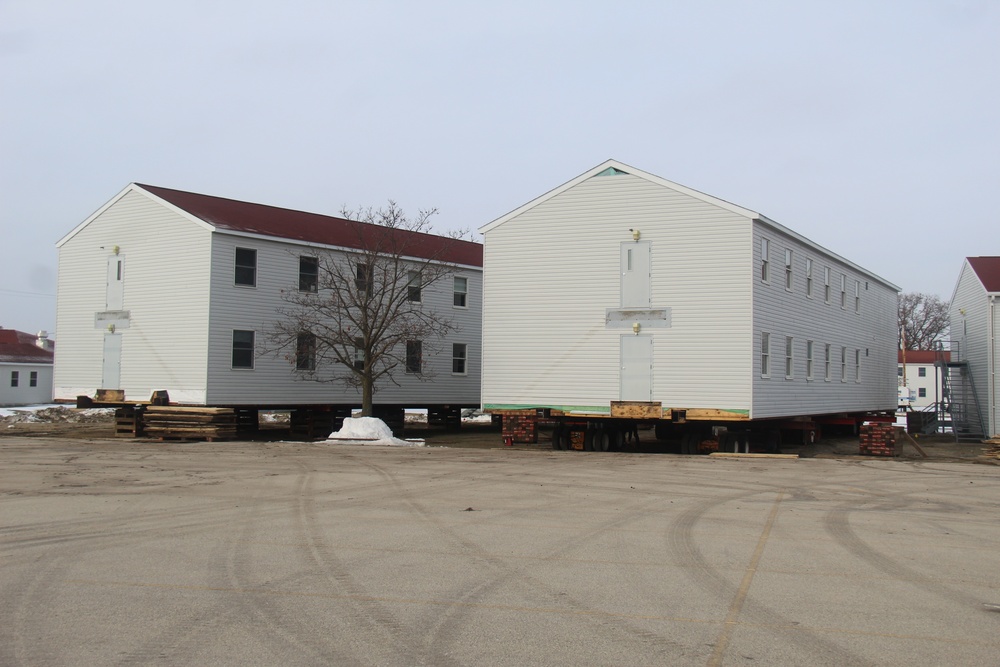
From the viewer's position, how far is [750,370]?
989 inches

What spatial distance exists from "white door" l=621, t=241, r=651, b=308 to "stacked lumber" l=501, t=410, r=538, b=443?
14.7ft

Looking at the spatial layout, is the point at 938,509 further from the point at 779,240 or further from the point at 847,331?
the point at 847,331

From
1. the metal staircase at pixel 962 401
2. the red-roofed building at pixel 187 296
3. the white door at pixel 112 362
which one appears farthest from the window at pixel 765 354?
the white door at pixel 112 362

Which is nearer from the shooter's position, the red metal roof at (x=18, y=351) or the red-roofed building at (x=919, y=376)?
the red metal roof at (x=18, y=351)

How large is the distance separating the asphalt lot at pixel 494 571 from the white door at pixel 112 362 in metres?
15.3

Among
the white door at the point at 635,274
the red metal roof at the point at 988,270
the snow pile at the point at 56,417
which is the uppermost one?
the red metal roof at the point at 988,270

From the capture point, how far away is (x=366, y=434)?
94.4 ft

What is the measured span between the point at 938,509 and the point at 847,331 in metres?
21.5

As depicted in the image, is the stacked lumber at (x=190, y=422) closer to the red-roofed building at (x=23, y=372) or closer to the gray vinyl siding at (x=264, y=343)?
the gray vinyl siding at (x=264, y=343)

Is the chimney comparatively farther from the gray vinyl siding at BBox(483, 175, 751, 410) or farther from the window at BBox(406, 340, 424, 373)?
the gray vinyl siding at BBox(483, 175, 751, 410)

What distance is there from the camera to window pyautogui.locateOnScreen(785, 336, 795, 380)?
28300 millimetres

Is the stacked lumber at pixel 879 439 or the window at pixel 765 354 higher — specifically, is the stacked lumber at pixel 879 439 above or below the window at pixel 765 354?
below

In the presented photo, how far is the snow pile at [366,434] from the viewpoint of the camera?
93.6 feet

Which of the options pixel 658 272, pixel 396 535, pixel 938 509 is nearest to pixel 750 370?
pixel 658 272
